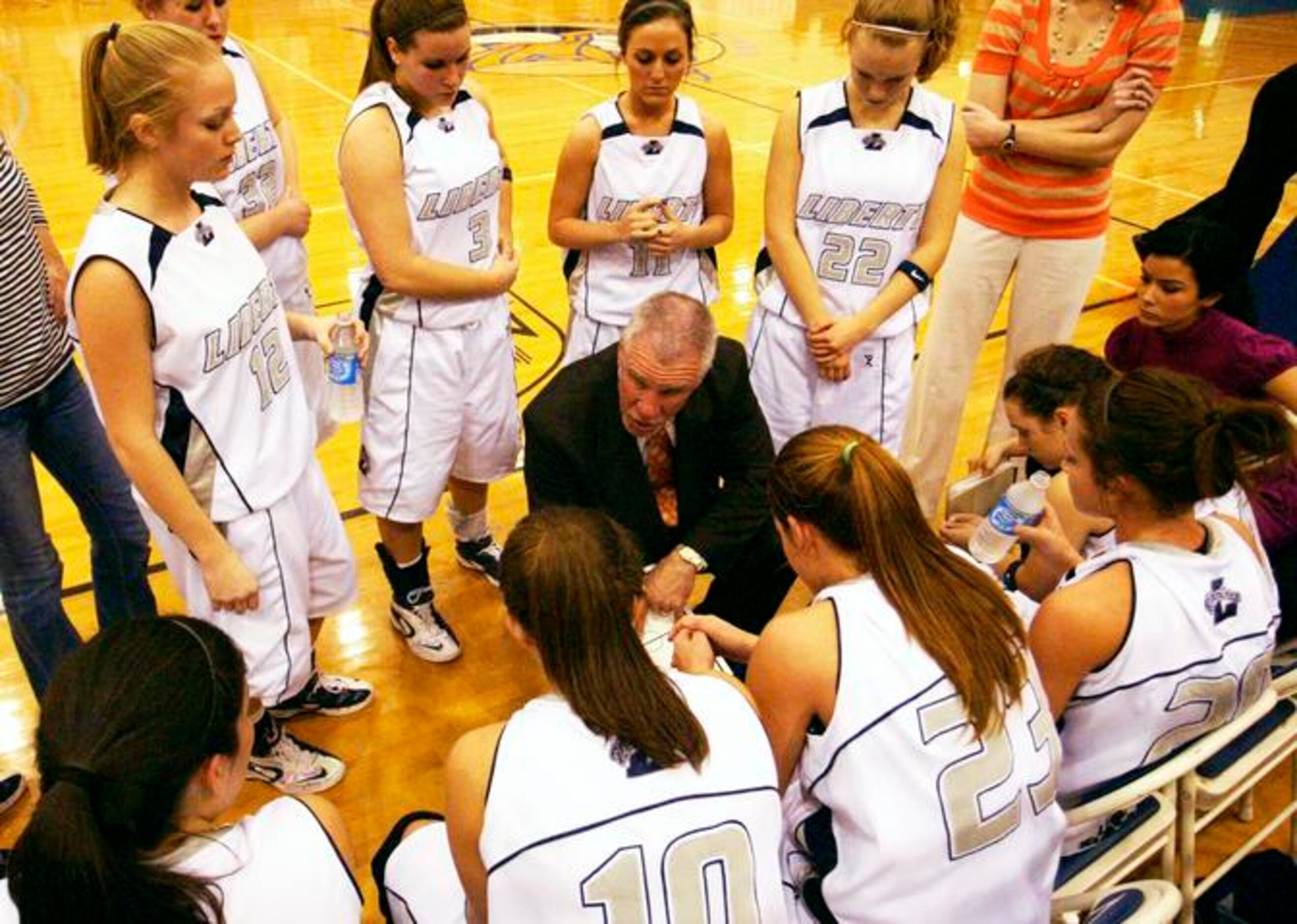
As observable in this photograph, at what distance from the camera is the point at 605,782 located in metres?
1.36

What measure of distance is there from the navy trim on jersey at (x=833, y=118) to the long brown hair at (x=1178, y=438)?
4.04 ft

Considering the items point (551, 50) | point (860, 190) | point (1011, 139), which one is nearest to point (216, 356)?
point (860, 190)

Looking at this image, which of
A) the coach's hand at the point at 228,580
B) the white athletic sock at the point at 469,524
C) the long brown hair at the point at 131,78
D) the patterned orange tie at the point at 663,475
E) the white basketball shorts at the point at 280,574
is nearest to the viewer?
the long brown hair at the point at 131,78

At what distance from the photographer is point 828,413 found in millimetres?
3164

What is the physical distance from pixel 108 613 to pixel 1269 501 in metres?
2.93

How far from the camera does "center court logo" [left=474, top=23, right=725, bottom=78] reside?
992cm

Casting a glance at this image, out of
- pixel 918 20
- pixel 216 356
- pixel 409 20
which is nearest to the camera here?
pixel 216 356

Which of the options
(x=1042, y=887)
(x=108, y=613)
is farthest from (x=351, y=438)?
(x=1042, y=887)

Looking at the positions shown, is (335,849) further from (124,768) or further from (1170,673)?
(1170,673)

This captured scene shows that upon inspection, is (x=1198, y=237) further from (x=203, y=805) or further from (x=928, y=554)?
(x=203, y=805)

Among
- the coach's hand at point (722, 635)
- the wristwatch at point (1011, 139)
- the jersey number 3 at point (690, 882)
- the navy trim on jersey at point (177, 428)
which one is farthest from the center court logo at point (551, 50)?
the jersey number 3 at point (690, 882)

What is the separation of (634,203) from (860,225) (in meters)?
0.64

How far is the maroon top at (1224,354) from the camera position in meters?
2.85

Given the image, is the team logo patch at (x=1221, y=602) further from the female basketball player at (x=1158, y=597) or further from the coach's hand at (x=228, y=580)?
the coach's hand at (x=228, y=580)
